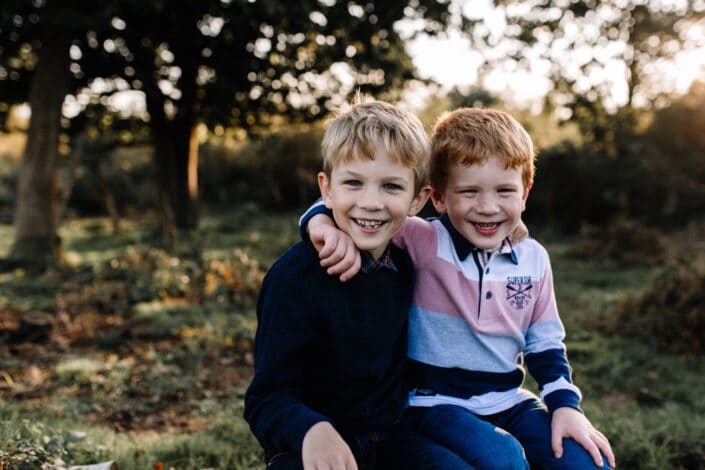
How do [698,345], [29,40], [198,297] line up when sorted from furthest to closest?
[29,40] → [198,297] → [698,345]

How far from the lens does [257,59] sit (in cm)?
1060

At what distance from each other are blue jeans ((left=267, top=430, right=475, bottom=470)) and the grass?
1171mm

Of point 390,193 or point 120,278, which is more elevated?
point 390,193

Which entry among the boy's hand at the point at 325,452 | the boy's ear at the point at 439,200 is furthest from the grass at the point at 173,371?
the boy's ear at the point at 439,200

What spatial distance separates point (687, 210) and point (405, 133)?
13.4 m

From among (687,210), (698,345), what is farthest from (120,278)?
(687,210)

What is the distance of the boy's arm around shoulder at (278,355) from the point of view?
1.92 metres

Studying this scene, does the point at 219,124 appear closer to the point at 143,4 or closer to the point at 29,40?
the point at 29,40

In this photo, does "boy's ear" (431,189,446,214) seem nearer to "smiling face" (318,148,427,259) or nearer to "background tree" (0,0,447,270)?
"smiling face" (318,148,427,259)

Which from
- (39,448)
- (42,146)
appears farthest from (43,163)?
(39,448)

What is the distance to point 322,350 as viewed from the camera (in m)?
2.05

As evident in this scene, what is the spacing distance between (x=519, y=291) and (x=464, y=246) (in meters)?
0.25

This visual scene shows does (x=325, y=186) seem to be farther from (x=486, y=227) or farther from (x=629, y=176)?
(x=629, y=176)

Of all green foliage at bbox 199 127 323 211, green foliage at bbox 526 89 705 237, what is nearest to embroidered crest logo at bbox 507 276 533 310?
green foliage at bbox 526 89 705 237
